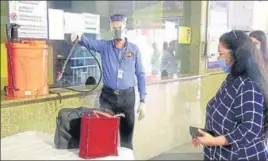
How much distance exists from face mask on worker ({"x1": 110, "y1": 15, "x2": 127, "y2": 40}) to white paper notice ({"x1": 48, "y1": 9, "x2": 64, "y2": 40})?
561mm

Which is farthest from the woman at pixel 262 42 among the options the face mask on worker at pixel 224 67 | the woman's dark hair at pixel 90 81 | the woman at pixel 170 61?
the woman at pixel 170 61

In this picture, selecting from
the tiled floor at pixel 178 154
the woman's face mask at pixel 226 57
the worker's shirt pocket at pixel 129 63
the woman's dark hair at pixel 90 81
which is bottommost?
the tiled floor at pixel 178 154

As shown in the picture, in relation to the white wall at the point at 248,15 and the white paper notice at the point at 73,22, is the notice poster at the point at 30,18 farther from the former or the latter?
the white wall at the point at 248,15

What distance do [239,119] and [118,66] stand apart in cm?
67

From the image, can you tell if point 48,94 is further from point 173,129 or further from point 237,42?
point 173,129

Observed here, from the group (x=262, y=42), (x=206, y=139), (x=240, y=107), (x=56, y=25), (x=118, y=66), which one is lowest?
(x=206, y=139)

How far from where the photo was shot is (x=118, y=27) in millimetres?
1524

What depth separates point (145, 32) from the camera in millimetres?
2426

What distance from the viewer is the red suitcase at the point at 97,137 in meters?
0.95

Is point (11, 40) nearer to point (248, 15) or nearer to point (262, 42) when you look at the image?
point (262, 42)

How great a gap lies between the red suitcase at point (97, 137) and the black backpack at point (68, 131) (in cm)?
3

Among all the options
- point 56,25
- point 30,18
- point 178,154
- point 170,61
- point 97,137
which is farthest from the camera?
point 170,61

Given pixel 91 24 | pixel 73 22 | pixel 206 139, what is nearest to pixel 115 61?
pixel 206 139

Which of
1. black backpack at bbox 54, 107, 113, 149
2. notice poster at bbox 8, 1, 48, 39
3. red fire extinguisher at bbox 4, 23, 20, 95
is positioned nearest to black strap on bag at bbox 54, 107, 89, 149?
black backpack at bbox 54, 107, 113, 149
